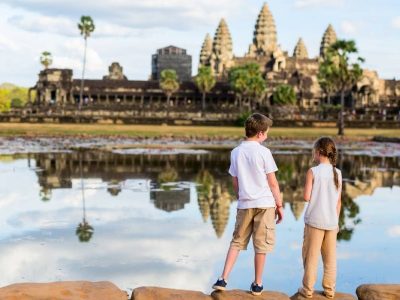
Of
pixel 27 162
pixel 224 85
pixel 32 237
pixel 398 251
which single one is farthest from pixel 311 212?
pixel 224 85

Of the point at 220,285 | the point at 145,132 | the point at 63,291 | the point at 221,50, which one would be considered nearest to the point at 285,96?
the point at 221,50

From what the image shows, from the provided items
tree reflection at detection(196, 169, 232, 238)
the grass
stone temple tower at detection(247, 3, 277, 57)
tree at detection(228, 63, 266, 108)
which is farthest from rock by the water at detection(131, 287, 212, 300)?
stone temple tower at detection(247, 3, 277, 57)

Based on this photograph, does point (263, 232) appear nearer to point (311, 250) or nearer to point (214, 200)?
point (311, 250)

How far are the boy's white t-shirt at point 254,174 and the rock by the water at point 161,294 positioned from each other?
1.05 m

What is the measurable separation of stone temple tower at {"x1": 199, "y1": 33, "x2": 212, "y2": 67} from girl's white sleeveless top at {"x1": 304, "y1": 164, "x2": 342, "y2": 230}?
554 ft

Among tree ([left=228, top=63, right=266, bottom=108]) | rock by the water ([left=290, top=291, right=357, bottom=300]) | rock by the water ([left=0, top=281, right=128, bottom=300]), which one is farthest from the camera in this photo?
tree ([left=228, top=63, right=266, bottom=108])

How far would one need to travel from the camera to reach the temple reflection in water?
14.5 metres

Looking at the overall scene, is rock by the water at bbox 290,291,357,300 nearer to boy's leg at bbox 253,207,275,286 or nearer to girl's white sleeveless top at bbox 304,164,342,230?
boy's leg at bbox 253,207,275,286

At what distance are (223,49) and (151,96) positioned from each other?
170ft

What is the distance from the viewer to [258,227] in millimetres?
7168

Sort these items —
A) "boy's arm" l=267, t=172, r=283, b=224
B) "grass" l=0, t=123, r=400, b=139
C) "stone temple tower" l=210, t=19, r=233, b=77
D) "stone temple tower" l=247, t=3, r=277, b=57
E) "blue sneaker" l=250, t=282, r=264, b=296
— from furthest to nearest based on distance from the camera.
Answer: "stone temple tower" l=247, t=3, r=277, b=57, "stone temple tower" l=210, t=19, r=233, b=77, "grass" l=0, t=123, r=400, b=139, "boy's arm" l=267, t=172, r=283, b=224, "blue sneaker" l=250, t=282, r=264, b=296

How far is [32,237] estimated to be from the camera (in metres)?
10.7

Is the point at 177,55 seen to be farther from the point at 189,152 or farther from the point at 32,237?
the point at 32,237

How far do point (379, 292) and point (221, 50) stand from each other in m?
168
